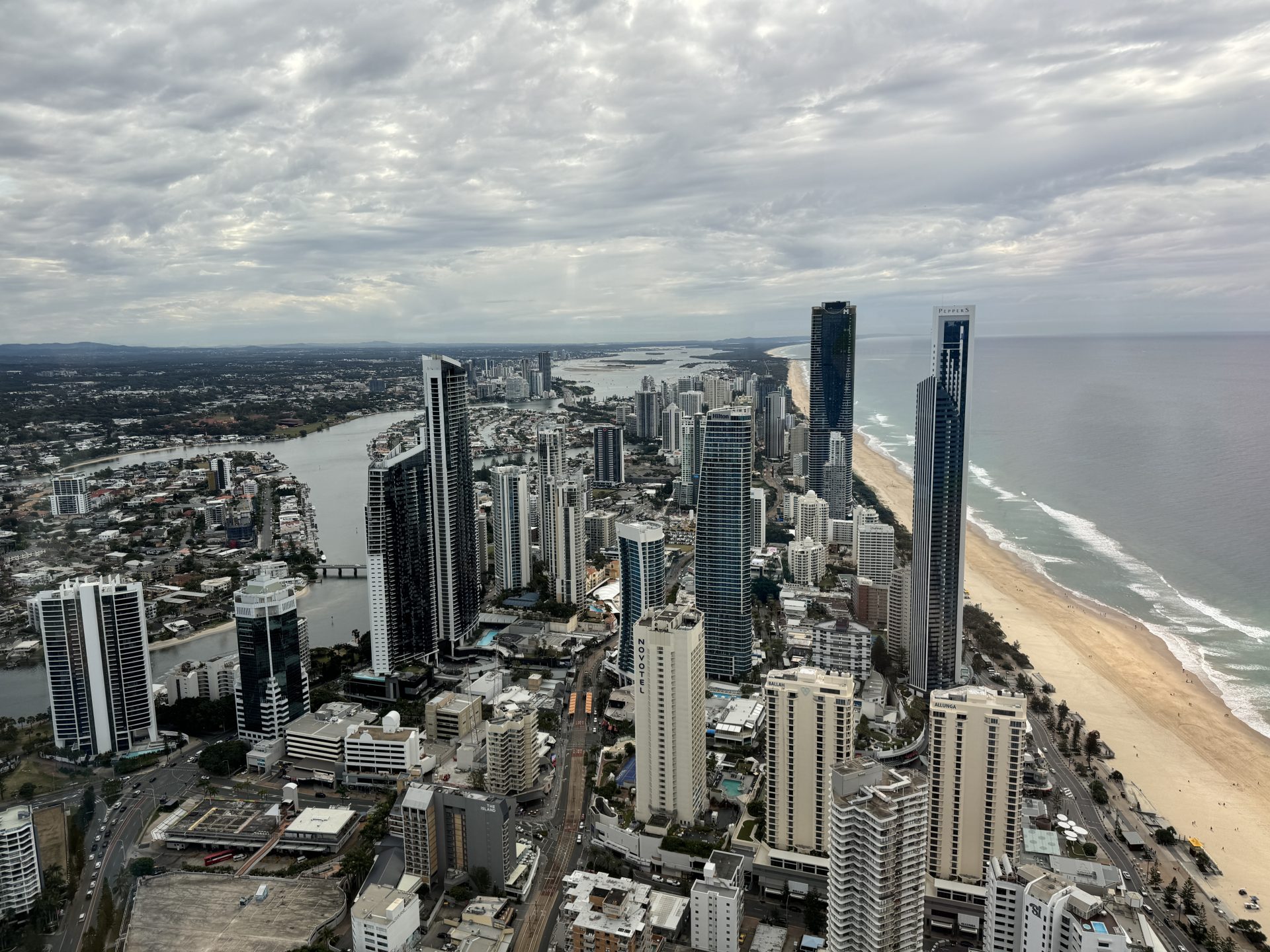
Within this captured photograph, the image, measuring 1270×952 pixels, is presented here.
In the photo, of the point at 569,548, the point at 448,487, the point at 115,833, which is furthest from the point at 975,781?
the point at 569,548

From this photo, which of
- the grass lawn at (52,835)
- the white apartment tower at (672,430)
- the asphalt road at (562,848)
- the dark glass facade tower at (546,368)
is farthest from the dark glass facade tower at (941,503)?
the dark glass facade tower at (546,368)

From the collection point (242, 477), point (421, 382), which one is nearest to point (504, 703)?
point (421, 382)

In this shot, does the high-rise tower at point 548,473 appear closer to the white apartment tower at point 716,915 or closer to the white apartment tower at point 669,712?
the white apartment tower at point 669,712

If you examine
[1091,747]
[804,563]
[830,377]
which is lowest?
[1091,747]

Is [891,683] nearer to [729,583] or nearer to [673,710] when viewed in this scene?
[729,583]

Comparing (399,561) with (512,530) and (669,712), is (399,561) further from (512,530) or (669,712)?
(669,712)

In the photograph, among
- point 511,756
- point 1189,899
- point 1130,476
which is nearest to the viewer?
point 1189,899

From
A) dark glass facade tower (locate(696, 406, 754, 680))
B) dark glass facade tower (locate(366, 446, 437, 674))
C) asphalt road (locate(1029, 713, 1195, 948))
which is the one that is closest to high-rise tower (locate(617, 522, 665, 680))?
dark glass facade tower (locate(696, 406, 754, 680))
